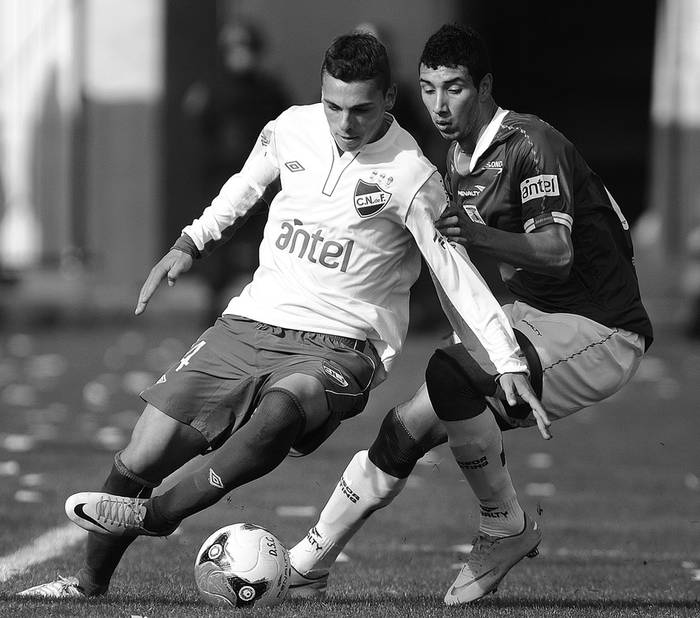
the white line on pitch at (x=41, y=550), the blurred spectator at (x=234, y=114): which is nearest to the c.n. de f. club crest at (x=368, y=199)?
the white line on pitch at (x=41, y=550)

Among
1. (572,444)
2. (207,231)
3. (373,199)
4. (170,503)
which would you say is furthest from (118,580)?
(572,444)

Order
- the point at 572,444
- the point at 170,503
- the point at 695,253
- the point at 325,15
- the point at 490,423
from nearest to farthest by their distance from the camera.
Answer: the point at 170,503, the point at 490,423, the point at 572,444, the point at 695,253, the point at 325,15

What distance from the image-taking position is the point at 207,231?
554 centimetres

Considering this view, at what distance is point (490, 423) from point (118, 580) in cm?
150

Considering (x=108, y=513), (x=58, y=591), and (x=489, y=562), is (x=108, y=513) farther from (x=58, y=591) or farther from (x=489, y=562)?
(x=489, y=562)

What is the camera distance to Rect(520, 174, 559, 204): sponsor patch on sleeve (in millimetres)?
5188

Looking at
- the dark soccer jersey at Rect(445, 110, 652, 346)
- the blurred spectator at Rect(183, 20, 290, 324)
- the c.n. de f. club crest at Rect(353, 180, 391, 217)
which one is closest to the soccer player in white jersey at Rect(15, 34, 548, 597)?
the c.n. de f. club crest at Rect(353, 180, 391, 217)

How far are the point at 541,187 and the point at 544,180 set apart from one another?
0.03 meters

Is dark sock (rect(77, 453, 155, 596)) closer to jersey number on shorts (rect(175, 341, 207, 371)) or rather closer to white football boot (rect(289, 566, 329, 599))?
jersey number on shorts (rect(175, 341, 207, 371))

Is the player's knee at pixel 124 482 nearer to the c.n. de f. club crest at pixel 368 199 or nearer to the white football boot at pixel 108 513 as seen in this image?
the white football boot at pixel 108 513

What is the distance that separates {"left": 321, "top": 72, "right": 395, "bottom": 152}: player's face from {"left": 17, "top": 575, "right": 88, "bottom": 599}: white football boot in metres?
1.77

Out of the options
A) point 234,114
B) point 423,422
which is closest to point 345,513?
point 423,422

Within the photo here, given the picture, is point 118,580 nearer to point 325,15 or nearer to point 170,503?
point 170,503

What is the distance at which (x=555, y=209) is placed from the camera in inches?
204
